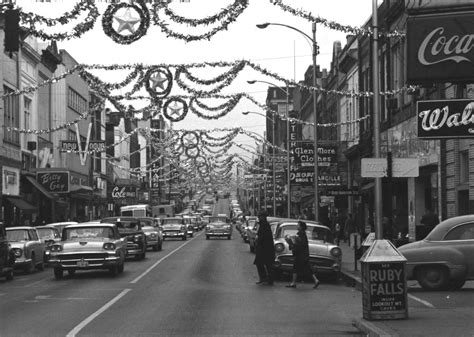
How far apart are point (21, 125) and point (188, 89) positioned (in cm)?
2472

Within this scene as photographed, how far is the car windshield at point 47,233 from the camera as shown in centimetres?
3190

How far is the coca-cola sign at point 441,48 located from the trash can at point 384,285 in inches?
126

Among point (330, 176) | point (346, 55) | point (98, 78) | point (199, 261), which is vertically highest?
point (346, 55)

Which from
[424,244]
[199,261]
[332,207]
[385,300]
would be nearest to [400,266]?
[385,300]

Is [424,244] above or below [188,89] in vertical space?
below

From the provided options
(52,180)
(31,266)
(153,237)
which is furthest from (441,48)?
(52,180)

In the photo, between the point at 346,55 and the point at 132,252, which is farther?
the point at 346,55

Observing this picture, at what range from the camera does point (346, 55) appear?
49.4 meters

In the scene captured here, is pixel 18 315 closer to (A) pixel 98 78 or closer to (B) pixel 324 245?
(B) pixel 324 245

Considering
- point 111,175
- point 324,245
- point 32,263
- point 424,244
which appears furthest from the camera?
point 111,175

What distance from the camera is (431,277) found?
1830cm

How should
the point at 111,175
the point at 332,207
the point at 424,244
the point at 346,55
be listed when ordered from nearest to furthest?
1. the point at 424,244
2. the point at 346,55
3. the point at 332,207
4. the point at 111,175

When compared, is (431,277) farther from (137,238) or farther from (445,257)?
(137,238)

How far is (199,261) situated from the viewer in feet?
105
